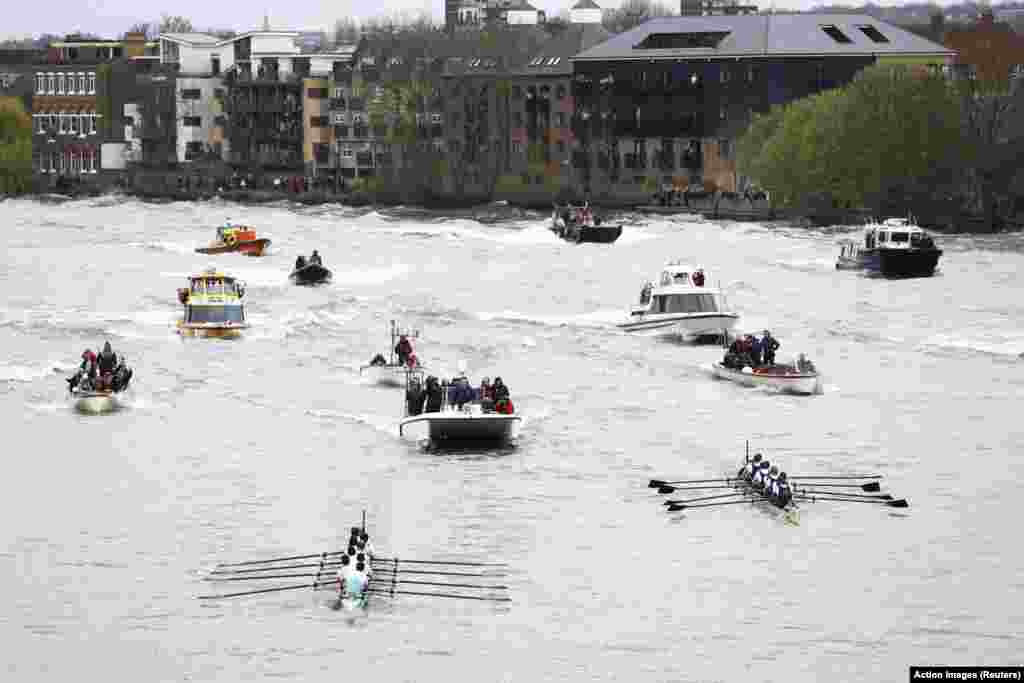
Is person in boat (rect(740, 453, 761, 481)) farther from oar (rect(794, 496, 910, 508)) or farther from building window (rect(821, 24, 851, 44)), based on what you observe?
building window (rect(821, 24, 851, 44))

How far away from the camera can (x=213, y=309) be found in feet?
260

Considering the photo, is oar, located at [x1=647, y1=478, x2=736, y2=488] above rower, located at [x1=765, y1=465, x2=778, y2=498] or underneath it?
underneath

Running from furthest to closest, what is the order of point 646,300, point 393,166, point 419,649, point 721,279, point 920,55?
point 393,166, point 920,55, point 721,279, point 646,300, point 419,649

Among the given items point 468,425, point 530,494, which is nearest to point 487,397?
point 468,425

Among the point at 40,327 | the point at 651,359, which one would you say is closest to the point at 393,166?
the point at 40,327

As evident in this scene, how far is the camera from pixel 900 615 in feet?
132

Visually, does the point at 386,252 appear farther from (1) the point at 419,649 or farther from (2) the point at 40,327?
(1) the point at 419,649

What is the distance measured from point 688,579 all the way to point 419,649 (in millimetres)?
6672

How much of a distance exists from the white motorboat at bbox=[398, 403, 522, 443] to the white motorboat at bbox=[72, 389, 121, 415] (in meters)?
10.5

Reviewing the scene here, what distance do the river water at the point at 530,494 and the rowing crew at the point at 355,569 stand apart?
54 cm

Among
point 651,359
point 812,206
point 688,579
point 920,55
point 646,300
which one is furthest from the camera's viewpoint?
point 920,55

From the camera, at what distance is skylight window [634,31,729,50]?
555 feet

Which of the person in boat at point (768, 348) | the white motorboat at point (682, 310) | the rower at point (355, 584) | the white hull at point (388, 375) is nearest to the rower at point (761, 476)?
the rower at point (355, 584)

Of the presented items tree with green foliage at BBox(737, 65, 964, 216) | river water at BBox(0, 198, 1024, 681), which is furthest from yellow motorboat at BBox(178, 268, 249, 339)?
tree with green foliage at BBox(737, 65, 964, 216)
